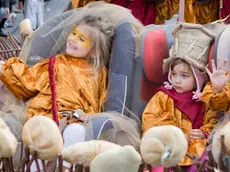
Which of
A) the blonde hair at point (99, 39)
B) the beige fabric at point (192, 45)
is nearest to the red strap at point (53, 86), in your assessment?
the blonde hair at point (99, 39)

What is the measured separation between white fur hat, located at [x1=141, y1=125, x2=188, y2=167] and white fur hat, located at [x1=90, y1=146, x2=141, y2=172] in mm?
42

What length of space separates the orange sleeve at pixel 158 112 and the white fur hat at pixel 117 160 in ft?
3.98

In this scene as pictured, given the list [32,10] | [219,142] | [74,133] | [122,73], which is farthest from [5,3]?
[219,142]

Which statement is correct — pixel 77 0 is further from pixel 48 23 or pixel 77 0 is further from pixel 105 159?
pixel 105 159

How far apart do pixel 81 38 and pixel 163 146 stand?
1.55 metres

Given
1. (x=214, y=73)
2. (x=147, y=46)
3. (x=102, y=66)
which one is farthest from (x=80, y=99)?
(x=214, y=73)

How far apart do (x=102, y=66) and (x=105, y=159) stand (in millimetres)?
1543

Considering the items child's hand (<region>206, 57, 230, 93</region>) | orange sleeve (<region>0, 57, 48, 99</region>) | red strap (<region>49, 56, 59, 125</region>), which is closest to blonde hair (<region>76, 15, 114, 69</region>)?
red strap (<region>49, 56, 59, 125</region>)

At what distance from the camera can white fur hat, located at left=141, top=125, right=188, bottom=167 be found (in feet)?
5.33

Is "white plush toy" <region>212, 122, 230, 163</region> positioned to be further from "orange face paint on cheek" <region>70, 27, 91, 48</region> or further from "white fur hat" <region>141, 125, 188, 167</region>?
"orange face paint on cheek" <region>70, 27, 91, 48</region>

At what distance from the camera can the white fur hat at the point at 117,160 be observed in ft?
5.23

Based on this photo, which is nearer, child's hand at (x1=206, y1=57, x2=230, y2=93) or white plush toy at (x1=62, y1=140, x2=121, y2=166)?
white plush toy at (x1=62, y1=140, x2=121, y2=166)

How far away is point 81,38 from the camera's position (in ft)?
10.2

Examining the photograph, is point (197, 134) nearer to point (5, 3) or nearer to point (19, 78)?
point (19, 78)
